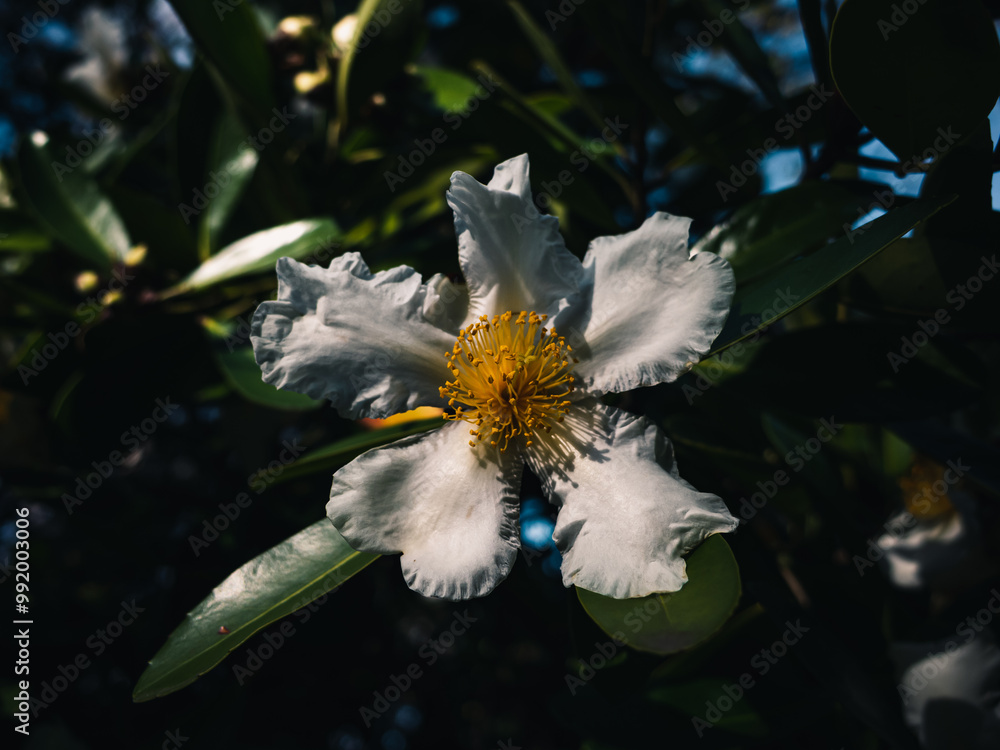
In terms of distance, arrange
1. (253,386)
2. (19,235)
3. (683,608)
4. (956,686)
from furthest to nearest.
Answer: (19,235), (956,686), (253,386), (683,608)

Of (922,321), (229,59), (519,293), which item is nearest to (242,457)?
(229,59)

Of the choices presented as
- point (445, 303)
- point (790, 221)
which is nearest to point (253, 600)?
point (445, 303)

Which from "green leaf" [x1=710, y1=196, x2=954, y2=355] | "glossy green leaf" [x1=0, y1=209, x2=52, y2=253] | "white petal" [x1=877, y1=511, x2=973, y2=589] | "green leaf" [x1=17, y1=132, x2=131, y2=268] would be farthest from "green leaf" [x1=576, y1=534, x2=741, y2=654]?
"glossy green leaf" [x1=0, y1=209, x2=52, y2=253]

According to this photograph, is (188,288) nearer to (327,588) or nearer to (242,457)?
(242,457)

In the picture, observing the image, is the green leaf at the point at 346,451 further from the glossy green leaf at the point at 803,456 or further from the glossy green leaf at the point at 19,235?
the glossy green leaf at the point at 19,235

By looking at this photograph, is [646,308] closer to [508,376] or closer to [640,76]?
[508,376]

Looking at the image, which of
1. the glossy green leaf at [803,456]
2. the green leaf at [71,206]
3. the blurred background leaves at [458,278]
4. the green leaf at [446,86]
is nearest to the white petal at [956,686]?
the blurred background leaves at [458,278]
